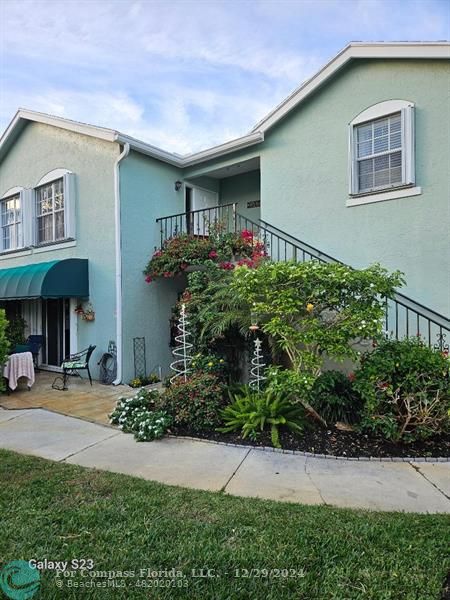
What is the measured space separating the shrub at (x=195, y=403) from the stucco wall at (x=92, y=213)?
14.2 ft

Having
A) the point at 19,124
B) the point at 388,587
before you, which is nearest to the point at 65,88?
the point at 19,124

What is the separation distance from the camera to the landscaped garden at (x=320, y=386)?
554cm

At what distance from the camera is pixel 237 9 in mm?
9430

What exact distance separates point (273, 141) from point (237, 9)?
3282mm

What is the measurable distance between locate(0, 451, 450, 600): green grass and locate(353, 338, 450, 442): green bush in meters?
2.02

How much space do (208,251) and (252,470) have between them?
6.10 metres

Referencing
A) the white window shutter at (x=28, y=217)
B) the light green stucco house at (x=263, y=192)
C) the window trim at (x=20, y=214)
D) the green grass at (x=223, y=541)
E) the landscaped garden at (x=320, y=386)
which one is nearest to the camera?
the green grass at (x=223, y=541)

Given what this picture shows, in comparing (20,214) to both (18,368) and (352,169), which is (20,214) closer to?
(18,368)

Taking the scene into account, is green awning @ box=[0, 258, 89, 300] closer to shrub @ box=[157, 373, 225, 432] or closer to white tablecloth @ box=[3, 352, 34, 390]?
white tablecloth @ box=[3, 352, 34, 390]

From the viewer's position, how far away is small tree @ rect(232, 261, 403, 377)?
19.0 ft

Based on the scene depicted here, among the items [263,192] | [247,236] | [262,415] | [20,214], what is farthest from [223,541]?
[20,214]

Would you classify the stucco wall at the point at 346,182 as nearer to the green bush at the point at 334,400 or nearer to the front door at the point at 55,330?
the green bush at the point at 334,400

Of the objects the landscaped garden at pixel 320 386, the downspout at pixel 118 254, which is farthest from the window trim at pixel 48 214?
the landscaped garden at pixel 320 386

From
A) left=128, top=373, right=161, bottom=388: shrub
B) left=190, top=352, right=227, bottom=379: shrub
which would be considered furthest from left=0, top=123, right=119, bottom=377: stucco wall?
left=190, top=352, right=227, bottom=379: shrub
